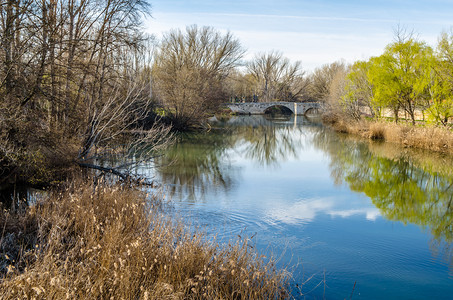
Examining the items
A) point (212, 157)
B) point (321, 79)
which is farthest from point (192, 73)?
point (321, 79)

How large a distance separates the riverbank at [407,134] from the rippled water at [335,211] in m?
1.03

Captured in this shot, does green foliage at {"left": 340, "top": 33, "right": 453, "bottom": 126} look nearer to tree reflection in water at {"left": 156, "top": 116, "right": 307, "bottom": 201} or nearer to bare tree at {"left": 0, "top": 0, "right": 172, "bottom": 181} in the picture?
tree reflection in water at {"left": 156, "top": 116, "right": 307, "bottom": 201}

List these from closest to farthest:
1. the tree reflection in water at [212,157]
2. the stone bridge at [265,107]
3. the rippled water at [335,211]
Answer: the rippled water at [335,211] < the tree reflection in water at [212,157] < the stone bridge at [265,107]

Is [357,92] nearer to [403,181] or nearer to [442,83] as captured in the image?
[442,83]

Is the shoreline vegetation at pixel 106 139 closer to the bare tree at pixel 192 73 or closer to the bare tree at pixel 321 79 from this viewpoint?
the bare tree at pixel 192 73

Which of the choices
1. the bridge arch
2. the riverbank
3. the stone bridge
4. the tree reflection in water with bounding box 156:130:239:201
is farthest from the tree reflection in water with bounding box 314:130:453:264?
the bridge arch

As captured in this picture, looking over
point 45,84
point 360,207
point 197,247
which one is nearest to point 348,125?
point 360,207

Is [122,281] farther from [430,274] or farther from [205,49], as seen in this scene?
[205,49]

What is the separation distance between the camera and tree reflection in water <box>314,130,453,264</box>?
34.6 ft

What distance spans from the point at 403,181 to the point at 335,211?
5421mm

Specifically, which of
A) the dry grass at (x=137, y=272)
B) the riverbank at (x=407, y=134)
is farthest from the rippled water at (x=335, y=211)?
the dry grass at (x=137, y=272)

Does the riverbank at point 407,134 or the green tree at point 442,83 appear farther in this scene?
the green tree at point 442,83

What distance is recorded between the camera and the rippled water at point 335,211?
7.03 meters

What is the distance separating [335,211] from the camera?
1090cm
